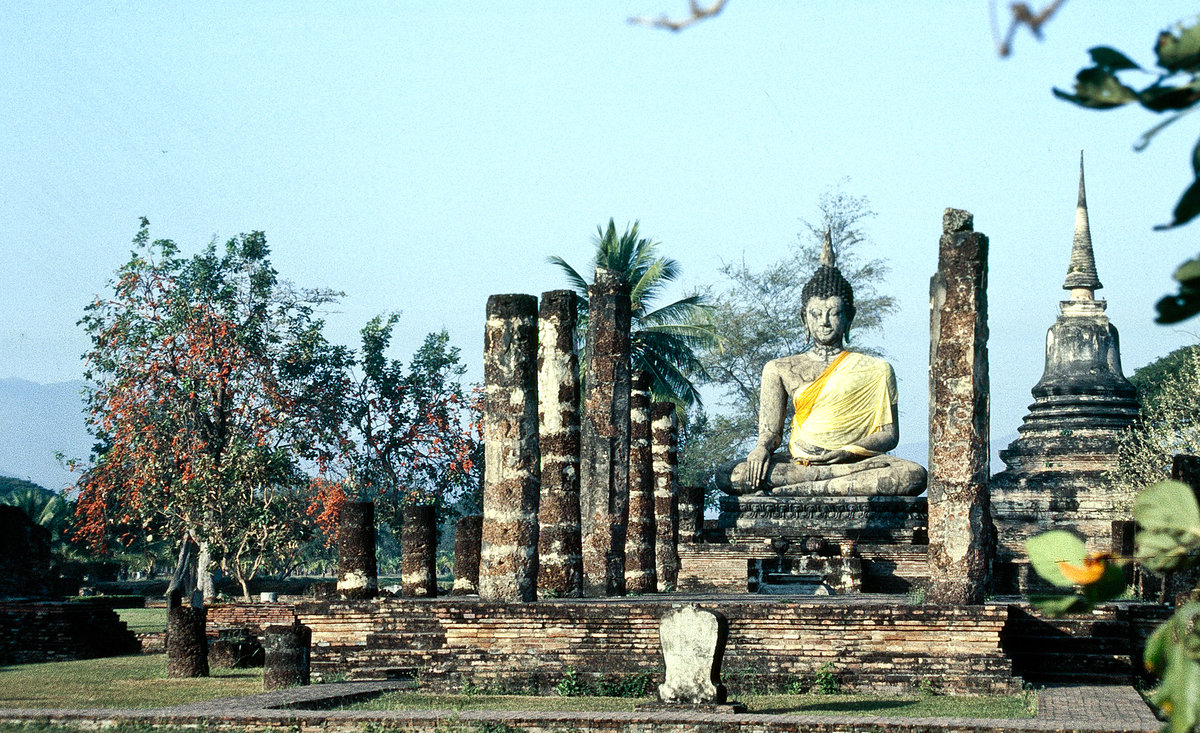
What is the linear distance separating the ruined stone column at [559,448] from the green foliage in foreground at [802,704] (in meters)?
3.25

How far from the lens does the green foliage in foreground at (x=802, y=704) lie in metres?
10.9

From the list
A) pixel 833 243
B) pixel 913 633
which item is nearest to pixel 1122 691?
pixel 913 633

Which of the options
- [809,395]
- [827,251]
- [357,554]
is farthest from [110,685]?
[827,251]

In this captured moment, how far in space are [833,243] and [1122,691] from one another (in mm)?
23700

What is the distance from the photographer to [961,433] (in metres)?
12.8

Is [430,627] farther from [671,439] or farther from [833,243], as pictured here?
[833,243]

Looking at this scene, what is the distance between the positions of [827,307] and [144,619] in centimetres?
1378

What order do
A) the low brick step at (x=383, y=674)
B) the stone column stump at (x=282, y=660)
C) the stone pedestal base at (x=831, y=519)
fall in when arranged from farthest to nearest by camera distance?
the stone pedestal base at (x=831, y=519) → the low brick step at (x=383, y=674) → the stone column stump at (x=282, y=660)

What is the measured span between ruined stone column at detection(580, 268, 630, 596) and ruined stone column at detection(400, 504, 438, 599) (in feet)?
5.91

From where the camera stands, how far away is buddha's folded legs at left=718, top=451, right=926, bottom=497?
73.1 ft

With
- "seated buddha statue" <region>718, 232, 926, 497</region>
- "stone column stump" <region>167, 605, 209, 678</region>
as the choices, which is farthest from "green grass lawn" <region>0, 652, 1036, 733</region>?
"seated buddha statue" <region>718, 232, 926, 497</region>

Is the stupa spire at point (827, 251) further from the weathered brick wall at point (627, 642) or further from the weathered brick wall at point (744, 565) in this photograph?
the weathered brick wall at point (627, 642)

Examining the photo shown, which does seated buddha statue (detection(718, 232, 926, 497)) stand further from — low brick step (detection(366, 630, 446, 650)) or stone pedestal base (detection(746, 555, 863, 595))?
low brick step (detection(366, 630, 446, 650))

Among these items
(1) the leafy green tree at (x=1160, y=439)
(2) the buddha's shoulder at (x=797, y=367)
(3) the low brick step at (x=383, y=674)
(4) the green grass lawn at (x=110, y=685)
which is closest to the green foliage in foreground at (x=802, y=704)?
(3) the low brick step at (x=383, y=674)
